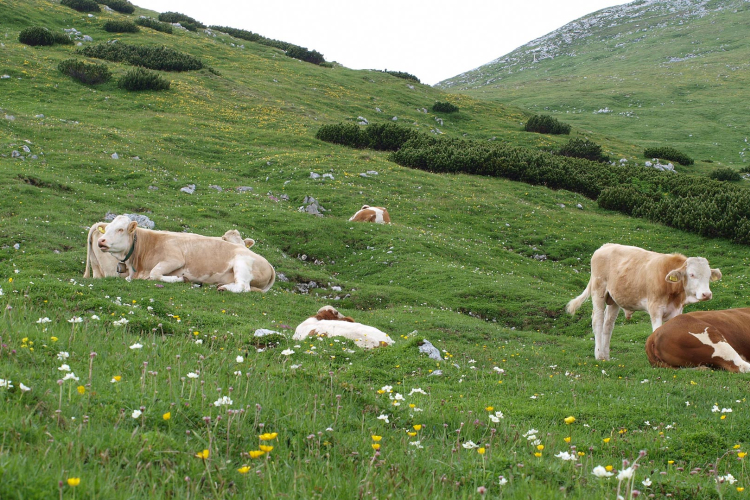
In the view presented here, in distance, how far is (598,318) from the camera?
13617 mm

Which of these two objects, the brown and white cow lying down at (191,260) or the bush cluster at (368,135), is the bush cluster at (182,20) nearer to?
the bush cluster at (368,135)

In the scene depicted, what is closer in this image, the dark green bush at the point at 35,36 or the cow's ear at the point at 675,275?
the cow's ear at the point at 675,275

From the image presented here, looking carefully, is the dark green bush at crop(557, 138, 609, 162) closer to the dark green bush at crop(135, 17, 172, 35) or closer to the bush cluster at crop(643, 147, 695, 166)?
the bush cluster at crop(643, 147, 695, 166)

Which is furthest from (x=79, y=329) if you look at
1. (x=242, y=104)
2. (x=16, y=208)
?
(x=242, y=104)

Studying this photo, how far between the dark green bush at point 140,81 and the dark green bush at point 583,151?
32.9m

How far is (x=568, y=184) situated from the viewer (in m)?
40.8

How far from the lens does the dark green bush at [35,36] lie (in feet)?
164

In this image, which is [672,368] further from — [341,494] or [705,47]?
[705,47]

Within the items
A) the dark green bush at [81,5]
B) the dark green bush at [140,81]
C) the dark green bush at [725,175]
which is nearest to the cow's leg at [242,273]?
the dark green bush at [140,81]

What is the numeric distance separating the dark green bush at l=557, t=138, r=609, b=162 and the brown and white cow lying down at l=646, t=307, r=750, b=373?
4120 cm

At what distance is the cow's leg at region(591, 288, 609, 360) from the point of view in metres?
13.3

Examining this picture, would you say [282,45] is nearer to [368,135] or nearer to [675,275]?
[368,135]

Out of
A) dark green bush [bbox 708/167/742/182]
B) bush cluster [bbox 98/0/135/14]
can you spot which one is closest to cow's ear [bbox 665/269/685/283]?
dark green bush [bbox 708/167/742/182]

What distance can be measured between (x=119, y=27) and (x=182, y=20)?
1687 cm
